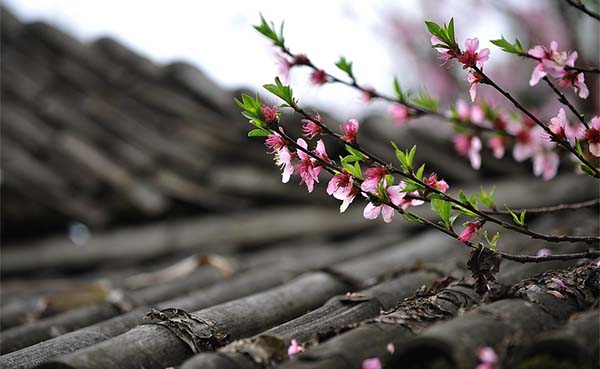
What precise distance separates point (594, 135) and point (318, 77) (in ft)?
2.09

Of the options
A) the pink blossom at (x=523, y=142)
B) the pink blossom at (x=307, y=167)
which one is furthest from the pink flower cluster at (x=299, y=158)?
the pink blossom at (x=523, y=142)

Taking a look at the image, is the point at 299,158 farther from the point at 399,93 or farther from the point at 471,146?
the point at 471,146

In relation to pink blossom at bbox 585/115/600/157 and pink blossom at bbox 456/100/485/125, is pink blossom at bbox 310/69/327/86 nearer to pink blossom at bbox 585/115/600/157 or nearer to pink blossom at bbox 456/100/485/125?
pink blossom at bbox 585/115/600/157

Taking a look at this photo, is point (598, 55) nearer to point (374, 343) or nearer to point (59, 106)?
point (59, 106)

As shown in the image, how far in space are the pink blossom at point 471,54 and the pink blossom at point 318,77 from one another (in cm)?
36

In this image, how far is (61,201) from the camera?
3742mm

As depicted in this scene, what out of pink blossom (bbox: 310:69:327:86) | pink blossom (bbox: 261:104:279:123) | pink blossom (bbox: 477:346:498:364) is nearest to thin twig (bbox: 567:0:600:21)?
pink blossom (bbox: 310:69:327:86)

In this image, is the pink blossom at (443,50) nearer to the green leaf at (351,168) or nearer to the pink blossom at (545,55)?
the pink blossom at (545,55)

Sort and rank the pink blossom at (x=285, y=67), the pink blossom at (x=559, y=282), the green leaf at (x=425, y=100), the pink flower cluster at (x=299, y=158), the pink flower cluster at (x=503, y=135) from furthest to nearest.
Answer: the pink flower cluster at (x=503, y=135) → the green leaf at (x=425, y=100) → the pink blossom at (x=285, y=67) → the pink flower cluster at (x=299, y=158) → the pink blossom at (x=559, y=282)

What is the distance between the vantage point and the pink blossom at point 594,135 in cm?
147

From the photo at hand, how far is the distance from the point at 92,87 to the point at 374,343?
3654mm

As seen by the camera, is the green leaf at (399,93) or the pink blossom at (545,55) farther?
the green leaf at (399,93)

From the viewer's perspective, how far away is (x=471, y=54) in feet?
4.75

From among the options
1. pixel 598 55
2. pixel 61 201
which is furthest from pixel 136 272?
pixel 598 55
